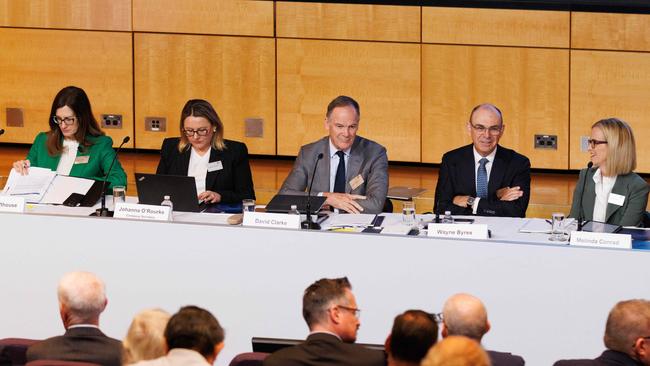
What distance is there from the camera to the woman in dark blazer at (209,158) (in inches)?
253

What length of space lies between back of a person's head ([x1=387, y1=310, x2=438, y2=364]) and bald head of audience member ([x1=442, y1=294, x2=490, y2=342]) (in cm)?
27

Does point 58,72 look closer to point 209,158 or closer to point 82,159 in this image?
point 82,159

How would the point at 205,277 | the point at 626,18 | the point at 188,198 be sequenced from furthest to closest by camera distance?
the point at 626,18 → the point at 188,198 → the point at 205,277

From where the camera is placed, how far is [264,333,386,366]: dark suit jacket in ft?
11.7

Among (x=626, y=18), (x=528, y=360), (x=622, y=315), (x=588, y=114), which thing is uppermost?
(x=626, y=18)

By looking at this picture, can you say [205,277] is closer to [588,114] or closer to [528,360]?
[528,360]

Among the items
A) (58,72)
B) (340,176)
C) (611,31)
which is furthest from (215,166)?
(611,31)

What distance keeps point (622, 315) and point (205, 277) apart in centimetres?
223

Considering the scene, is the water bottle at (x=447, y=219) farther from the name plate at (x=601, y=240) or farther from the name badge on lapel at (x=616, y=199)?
the name badge on lapel at (x=616, y=199)

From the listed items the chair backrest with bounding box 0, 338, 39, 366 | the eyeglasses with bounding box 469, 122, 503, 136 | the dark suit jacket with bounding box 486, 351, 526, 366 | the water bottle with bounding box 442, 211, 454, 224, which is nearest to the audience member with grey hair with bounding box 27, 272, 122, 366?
the chair backrest with bounding box 0, 338, 39, 366

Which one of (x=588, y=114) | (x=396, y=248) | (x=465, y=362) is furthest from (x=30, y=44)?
(x=465, y=362)

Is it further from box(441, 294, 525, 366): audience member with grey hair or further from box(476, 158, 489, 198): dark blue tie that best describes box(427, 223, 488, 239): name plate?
box(441, 294, 525, 366): audience member with grey hair

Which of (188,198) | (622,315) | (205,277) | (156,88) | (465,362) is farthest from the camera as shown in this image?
(156,88)

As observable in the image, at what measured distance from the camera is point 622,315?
364 centimetres
